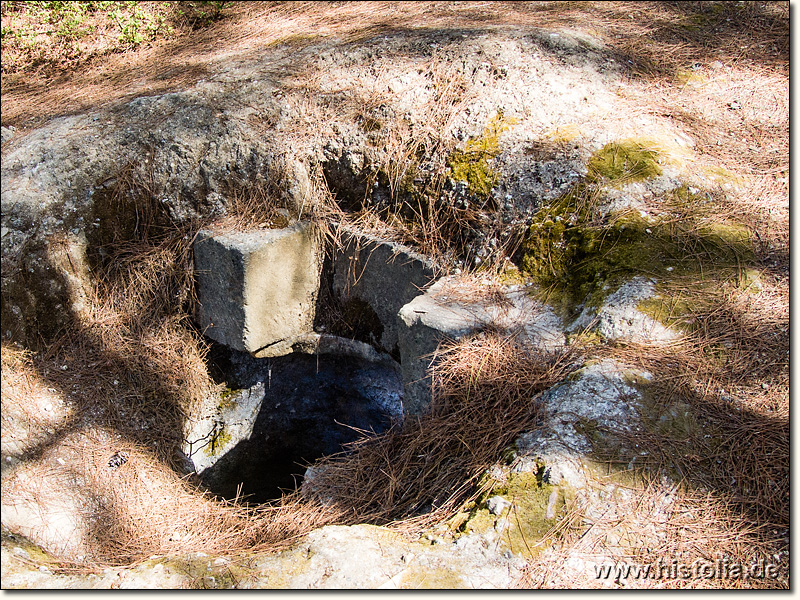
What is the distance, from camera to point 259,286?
3414mm

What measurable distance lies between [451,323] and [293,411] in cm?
200

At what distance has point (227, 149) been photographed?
11.6 feet

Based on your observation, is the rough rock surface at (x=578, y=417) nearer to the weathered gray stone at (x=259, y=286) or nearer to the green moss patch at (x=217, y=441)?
the weathered gray stone at (x=259, y=286)

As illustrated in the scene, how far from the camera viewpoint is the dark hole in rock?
3.97 meters

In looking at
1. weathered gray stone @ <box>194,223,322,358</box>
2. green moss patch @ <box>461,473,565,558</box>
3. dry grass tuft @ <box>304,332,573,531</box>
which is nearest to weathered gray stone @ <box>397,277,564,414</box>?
dry grass tuft @ <box>304,332,573,531</box>

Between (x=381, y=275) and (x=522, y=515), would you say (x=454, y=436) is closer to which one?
(x=522, y=515)

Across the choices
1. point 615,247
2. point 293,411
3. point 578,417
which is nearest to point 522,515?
point 578,417

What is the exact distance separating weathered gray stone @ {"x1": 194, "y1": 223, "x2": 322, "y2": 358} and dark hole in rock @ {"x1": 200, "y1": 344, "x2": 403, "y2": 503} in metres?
0.34

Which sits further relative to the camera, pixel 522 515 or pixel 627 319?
pixel 627 319

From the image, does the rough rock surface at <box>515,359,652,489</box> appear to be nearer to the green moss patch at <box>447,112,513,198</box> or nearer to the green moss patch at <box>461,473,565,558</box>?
the green moss patch at <box>461,473,565,558</box>

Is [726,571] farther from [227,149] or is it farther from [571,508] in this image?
[227,149]

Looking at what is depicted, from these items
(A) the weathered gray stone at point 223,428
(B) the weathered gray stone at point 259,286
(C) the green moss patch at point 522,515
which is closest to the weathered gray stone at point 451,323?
(C) the green moss patch at point 522,515

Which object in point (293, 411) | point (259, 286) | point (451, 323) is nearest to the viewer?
point (451, 323)

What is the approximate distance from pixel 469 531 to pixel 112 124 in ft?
10.8
